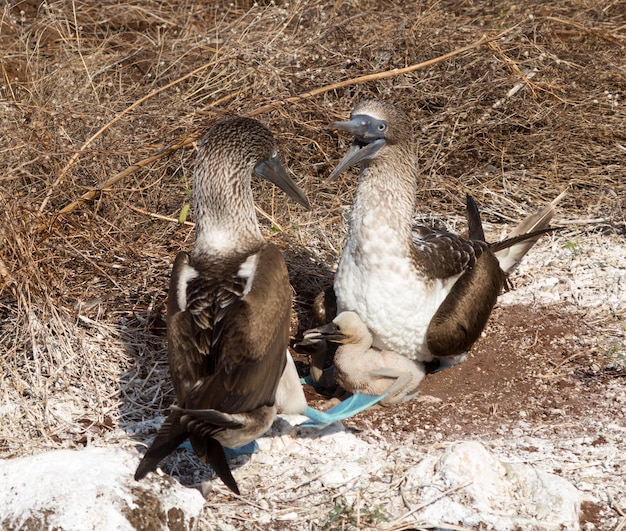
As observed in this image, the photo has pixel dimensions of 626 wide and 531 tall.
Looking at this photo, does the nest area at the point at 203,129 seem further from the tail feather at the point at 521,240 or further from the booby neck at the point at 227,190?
the booby neck at the point at 227,190

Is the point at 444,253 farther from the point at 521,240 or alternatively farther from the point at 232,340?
the point at 232,340

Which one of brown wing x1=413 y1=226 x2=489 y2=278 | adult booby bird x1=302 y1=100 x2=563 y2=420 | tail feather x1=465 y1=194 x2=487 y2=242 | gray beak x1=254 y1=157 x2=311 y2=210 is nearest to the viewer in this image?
gray beak x1=254 y1=157 x2=311 y2=210

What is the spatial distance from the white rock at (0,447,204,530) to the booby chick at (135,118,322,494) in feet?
0.64

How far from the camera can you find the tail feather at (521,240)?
17.7 ft

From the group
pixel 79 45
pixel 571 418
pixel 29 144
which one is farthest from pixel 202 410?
pixel 79 45

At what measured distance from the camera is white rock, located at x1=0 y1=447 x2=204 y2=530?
3551mm

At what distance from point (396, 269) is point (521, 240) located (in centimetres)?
112

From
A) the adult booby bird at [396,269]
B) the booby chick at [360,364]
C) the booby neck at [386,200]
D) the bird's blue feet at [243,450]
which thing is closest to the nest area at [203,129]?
the bird's blue feet at [243,450]

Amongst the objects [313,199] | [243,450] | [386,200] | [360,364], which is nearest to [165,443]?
[243,450]

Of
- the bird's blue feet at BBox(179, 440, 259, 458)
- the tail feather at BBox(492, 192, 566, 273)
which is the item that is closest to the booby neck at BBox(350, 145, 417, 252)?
the tail feather at BBox(492, 192, 566, 273)

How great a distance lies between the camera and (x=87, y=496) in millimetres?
3613

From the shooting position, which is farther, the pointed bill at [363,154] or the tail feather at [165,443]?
the pointed bill at [363,154]

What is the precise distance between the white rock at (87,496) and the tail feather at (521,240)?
245 centimetres

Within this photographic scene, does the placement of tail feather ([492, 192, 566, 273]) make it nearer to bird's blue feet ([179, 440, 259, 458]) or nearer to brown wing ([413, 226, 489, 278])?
brown wing ([413, 226, 489, 278])
